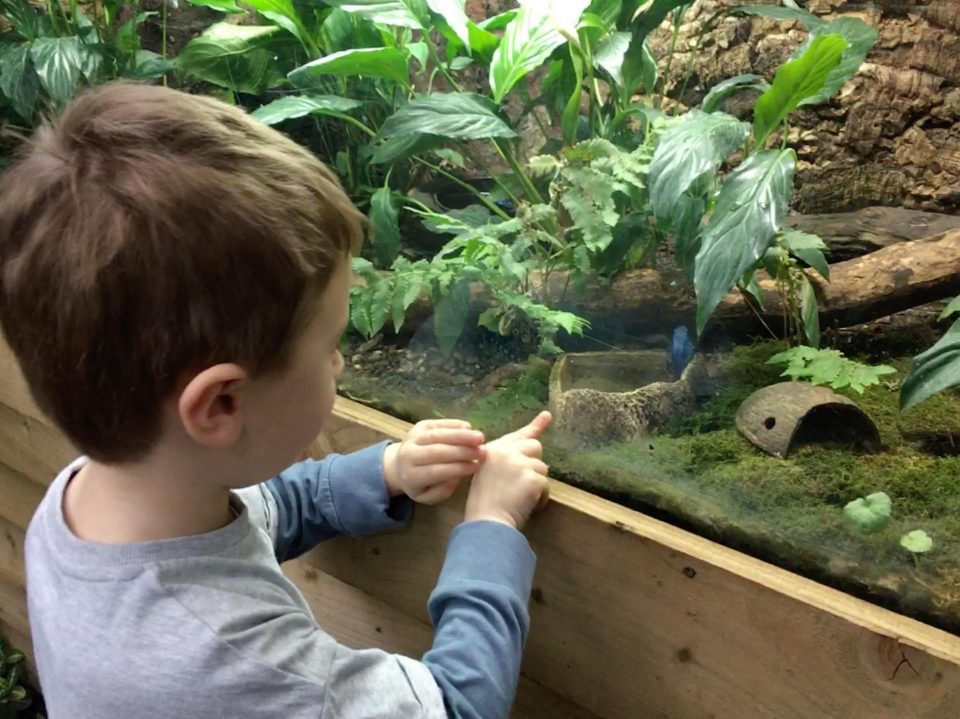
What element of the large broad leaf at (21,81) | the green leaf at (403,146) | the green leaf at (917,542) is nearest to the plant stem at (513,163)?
the green leaf at (403,146)

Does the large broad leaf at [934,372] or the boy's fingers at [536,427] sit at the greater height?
the large broad leaf at [934,372]

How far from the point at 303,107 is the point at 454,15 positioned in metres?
0.36

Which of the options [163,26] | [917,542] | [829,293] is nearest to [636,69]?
[829,293]

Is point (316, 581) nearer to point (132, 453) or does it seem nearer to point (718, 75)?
point (132, 453)

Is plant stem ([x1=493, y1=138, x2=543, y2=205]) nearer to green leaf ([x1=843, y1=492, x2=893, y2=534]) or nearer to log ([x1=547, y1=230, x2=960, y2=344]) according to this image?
log ([x1=547, y1=230, x2=960, y2=344])

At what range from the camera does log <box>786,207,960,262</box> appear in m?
1.69

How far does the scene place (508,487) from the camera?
1106 mm

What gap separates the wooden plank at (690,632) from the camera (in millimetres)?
912

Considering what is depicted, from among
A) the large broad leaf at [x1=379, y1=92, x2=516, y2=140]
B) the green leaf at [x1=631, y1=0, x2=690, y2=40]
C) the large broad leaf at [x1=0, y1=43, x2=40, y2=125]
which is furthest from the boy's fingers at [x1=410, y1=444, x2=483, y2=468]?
the large broad leaf at [x1=0, y1=43, x2=40, y2=125]

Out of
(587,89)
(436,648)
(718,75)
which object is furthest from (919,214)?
(436,648)

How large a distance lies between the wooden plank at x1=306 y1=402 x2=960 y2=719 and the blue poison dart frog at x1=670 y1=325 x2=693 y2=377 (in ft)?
1.09

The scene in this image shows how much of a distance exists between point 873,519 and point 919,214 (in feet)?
3.09

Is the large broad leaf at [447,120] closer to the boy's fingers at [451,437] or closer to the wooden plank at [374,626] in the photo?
the boy's fingers at [451,437]

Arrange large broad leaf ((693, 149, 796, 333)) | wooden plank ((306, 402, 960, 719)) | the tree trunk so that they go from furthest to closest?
the tree trunk, large broad leaf ((693, 149, 796, 333)), wooden plank ((306, 402, 960, 719))
